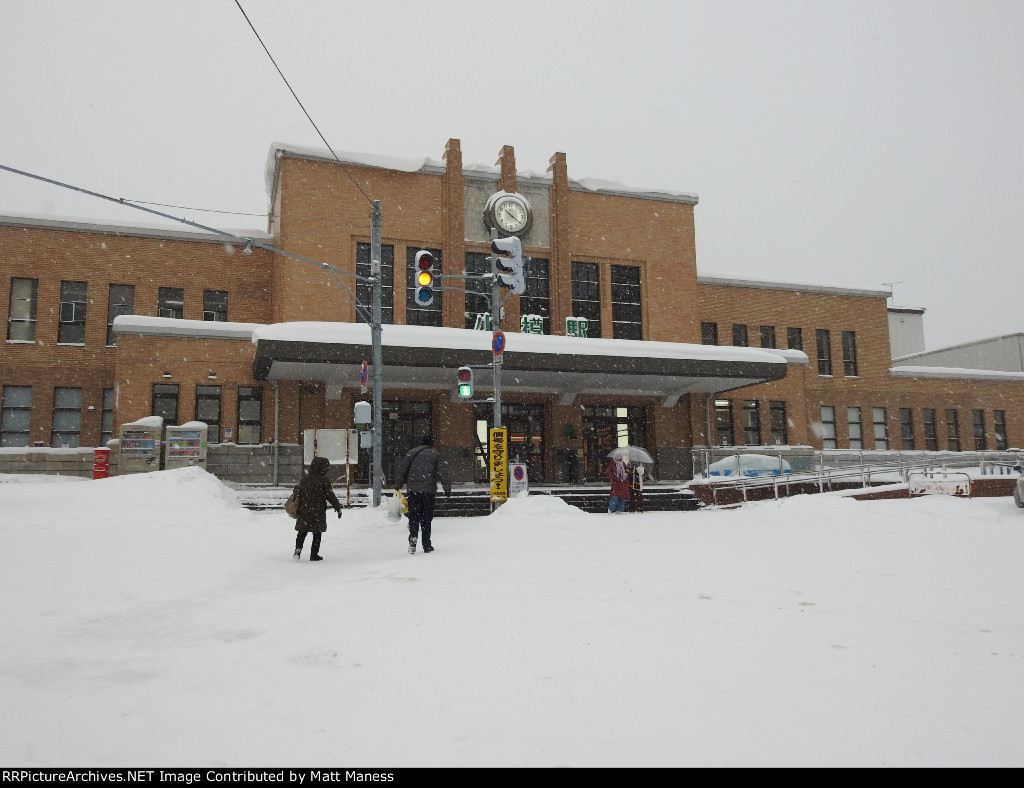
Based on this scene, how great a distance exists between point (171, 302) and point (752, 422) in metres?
24.5

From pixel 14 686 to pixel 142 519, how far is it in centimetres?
945

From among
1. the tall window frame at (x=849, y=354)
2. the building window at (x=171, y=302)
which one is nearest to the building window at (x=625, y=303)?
the tall window frame at (x=849, y=354)

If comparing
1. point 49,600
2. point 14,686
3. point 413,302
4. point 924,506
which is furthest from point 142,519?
point 924,506

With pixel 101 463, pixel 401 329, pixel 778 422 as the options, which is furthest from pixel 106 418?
pixel 778 422

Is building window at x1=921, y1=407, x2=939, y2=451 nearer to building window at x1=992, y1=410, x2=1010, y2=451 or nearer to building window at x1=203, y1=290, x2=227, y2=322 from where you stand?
building window at x1=992, y1=410, x2=1010, y2=451

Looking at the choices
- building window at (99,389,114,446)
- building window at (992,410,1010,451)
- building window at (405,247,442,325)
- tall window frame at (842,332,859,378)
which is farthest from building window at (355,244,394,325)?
building window at (992,410,1010,451)

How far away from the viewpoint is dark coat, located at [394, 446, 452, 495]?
11.1 metres

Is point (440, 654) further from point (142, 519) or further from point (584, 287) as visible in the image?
point (584, 287)

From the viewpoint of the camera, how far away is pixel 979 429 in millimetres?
36656

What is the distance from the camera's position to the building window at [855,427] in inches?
1336

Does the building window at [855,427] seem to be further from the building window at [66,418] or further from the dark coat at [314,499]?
the building window at [66,418]

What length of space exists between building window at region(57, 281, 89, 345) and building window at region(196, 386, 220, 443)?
6837 mm

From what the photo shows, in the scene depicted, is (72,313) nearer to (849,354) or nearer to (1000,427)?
(849,354)

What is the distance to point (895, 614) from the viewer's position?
21.1 ft
